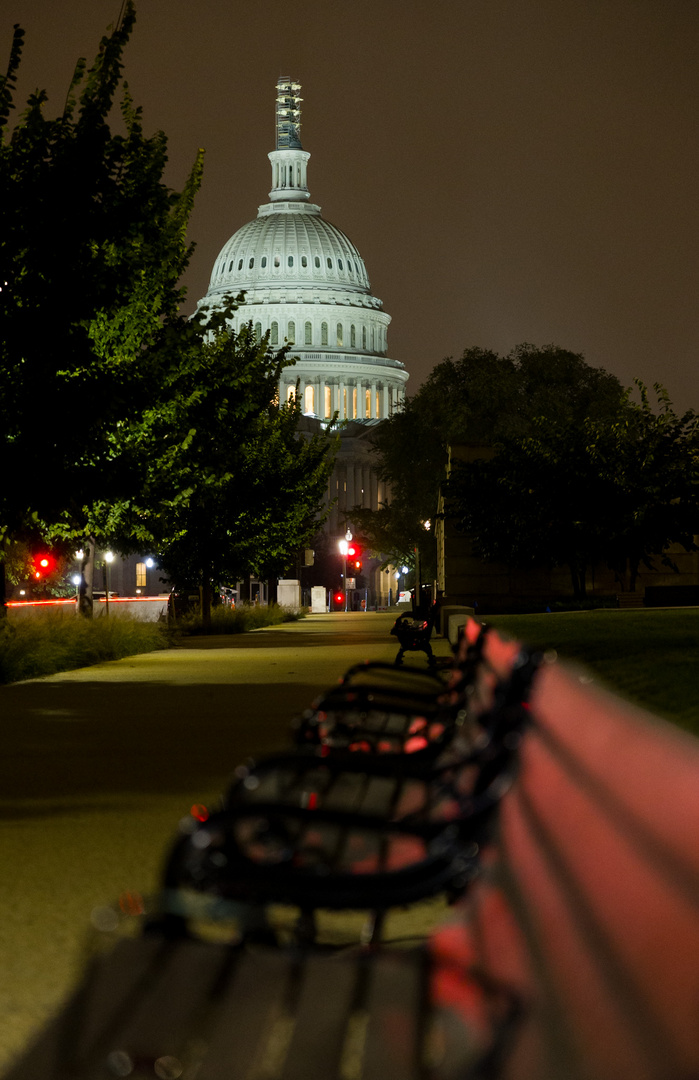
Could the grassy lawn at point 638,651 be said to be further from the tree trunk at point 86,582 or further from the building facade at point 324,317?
the building facade at point 324,317

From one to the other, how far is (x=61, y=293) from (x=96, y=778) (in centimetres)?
953

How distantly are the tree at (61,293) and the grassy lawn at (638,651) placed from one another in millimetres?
5992

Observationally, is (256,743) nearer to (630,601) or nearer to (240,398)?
(240,398)

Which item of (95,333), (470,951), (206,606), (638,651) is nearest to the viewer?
(470,951)

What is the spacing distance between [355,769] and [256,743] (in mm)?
7606

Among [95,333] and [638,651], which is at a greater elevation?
[95,333]

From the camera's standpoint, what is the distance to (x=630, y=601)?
3928 cm

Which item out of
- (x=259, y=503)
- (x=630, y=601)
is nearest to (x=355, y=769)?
(x=630, y=601)

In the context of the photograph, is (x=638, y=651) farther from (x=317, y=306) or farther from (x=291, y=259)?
(x=291, y=259)

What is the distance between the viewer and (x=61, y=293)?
19.3 metres

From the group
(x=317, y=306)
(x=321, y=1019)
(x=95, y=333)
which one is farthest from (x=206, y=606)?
(x=317, y=306)

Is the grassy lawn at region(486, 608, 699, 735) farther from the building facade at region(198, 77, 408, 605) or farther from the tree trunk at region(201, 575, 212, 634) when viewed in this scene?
the building facade at region(198, 77, 408, 605)

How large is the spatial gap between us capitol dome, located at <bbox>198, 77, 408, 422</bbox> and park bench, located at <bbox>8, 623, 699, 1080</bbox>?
177784mm

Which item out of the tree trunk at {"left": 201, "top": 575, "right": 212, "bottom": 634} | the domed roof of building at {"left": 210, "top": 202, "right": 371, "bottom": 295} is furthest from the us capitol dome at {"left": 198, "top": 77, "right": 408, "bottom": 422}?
the tree trunk at {"left": 201, "top": 575, "right": 212, "bottom": 634}
